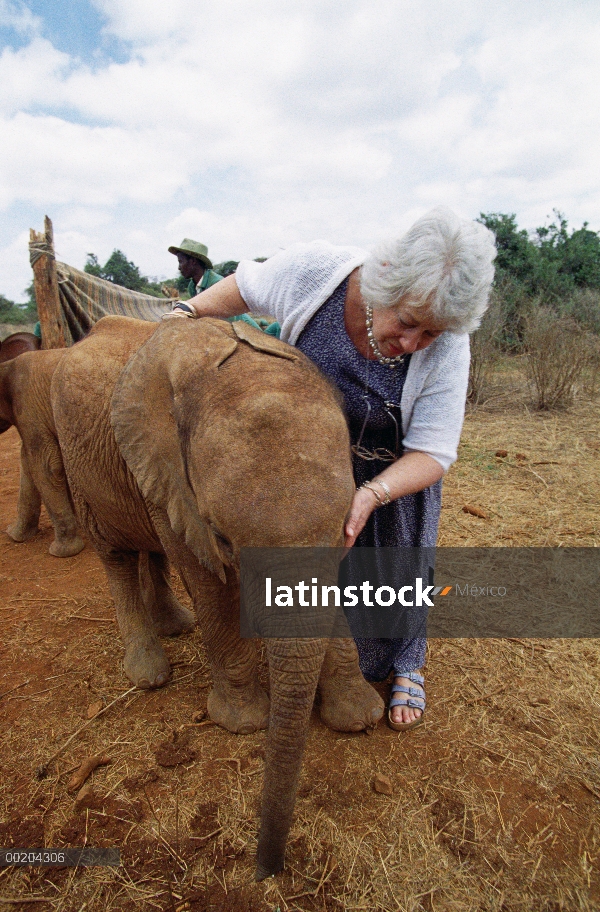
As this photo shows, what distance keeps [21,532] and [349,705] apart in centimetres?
405

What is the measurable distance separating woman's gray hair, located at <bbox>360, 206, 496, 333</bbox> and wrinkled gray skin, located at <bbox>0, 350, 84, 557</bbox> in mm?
4018

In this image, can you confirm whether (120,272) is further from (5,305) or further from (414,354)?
(414,354)

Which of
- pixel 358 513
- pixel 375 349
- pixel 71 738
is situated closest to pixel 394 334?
pixel 375 349

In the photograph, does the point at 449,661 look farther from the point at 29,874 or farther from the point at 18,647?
the point at 18,647

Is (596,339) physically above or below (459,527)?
above

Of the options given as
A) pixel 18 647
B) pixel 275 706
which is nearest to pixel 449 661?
pixel 275 706

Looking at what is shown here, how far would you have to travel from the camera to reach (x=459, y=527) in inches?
192

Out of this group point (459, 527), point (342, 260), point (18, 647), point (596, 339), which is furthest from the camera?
point (596, 339)

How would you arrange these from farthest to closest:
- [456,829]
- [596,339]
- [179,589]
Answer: [596,339] < [179,589] < [456,829]

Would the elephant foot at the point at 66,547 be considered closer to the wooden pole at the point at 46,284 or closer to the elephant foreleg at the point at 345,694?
the wooden pole at the point at 46,284

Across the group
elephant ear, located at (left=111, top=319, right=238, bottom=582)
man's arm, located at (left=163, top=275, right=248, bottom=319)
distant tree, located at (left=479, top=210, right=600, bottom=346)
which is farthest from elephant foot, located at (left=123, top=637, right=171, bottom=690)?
distant tree, located at (left=479, top=210, right=600, bottom=346)

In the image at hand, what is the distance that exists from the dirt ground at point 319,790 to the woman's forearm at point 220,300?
1.97m

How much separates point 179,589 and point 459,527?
7.88 feet

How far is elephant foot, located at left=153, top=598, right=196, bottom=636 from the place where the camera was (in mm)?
3611
